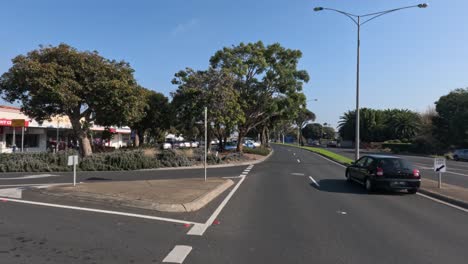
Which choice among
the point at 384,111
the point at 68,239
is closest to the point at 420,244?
the point at 68,239

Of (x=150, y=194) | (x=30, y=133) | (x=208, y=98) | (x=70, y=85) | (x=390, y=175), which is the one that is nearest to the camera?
(x=150, y=194)

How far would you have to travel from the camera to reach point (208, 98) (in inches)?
1190

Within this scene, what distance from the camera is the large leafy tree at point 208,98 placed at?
30.0 m

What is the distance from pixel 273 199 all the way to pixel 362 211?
110 inches

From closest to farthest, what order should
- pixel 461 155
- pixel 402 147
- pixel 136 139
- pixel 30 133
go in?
pixel 30 133 < pixel 136 139 < pixel 461 155 < pixel 402 147

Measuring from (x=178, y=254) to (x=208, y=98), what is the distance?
24.7 m

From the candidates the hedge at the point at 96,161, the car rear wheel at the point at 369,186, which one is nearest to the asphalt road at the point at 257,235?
the car rear wheel at the point at 369,186

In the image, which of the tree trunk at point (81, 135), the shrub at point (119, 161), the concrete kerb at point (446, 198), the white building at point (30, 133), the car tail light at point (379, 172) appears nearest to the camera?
the concrete kerb at point (446, 198)

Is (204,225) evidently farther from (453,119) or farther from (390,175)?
(453,119)

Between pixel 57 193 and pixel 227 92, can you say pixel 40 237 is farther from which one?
pixel 227 92

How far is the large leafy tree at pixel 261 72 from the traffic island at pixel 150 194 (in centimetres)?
2309

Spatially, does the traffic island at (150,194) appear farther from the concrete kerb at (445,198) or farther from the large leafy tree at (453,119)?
the large leafy tree at (453,119)

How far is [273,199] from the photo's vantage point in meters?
12.0

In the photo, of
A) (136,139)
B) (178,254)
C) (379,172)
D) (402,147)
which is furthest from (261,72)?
(402,147)
